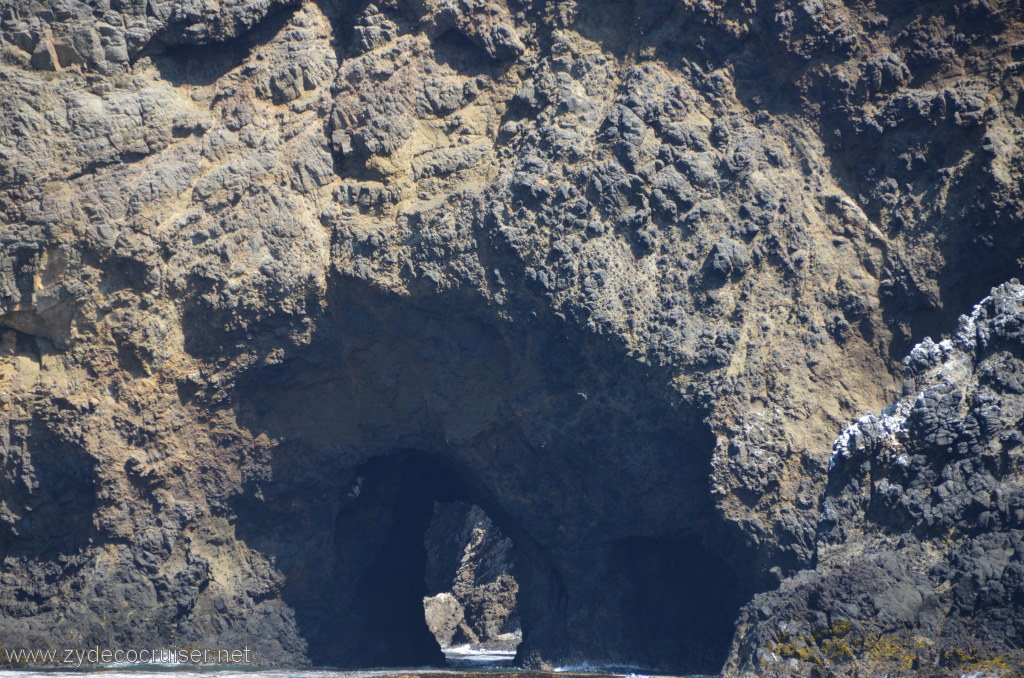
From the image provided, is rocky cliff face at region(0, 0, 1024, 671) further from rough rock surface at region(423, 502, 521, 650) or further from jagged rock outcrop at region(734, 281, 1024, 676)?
rough rock surface at region(423, 502, 521, 650)

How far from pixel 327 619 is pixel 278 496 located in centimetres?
234

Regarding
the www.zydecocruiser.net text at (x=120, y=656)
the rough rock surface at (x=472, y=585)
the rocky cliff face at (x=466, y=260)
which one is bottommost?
the www.zydecocruiser.net text at (x=120, y=656)

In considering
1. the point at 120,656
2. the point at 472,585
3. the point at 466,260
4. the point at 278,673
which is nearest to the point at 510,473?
the point at 466,260

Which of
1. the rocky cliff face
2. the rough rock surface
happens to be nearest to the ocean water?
the rocky cliff face

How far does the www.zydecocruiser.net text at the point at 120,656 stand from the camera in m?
18.7

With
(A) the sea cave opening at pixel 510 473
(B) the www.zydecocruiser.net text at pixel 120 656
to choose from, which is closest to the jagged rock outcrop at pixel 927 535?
(A) the sea cave opening at pixel 510 473

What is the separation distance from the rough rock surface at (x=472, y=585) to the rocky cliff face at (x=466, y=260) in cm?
969

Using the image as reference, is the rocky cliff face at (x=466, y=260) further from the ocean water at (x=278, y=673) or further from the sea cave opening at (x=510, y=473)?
the ocean water at (x=278, y=673)

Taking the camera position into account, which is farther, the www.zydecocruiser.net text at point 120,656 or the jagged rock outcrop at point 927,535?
the www.zydecocruiser.net text at point 120,656

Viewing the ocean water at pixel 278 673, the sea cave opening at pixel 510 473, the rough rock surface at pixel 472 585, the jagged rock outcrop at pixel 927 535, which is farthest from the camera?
the rough rock surface at pixel 472 585

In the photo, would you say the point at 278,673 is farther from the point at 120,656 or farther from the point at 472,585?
the point at 472,585

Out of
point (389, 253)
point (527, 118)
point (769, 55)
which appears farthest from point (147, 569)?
point (769, 55)

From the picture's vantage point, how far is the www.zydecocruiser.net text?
1866cm

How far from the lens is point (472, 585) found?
29.5 metres
